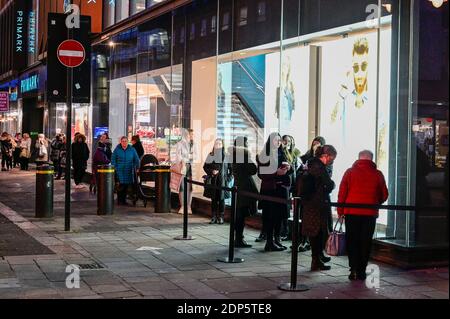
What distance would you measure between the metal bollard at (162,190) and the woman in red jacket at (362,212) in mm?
6933

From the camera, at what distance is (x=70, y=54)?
1195 centimetres

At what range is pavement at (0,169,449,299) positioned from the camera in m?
7.16

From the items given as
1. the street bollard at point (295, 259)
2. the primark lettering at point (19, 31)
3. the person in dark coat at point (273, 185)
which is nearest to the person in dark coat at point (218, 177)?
the person in dark coat at point (273, 185)

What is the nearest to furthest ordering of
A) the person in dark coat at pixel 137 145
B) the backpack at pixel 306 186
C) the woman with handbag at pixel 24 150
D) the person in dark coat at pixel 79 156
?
1. the backpack at pixel 306 186
2. the person in dark coat at pixel 137 145
3. the person in dark coat at pixel 79 156
4. the woman with handbag at pixel 24 150

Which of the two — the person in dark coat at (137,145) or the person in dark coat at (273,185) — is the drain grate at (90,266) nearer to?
the person in dark coat at (273,185)

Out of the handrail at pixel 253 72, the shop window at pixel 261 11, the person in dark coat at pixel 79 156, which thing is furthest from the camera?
the person in dark coat at pixel 79 156

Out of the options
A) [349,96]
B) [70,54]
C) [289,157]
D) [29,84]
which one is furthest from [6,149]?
[289,157]

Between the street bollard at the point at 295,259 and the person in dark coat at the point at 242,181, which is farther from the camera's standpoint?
the person in dark coat at the point at 242,181

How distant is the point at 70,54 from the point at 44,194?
10.3ft

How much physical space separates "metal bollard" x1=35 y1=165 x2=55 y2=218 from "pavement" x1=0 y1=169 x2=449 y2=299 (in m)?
0.73

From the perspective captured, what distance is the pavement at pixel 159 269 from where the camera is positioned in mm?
7156

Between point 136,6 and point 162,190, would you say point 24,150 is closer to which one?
point 136,6
